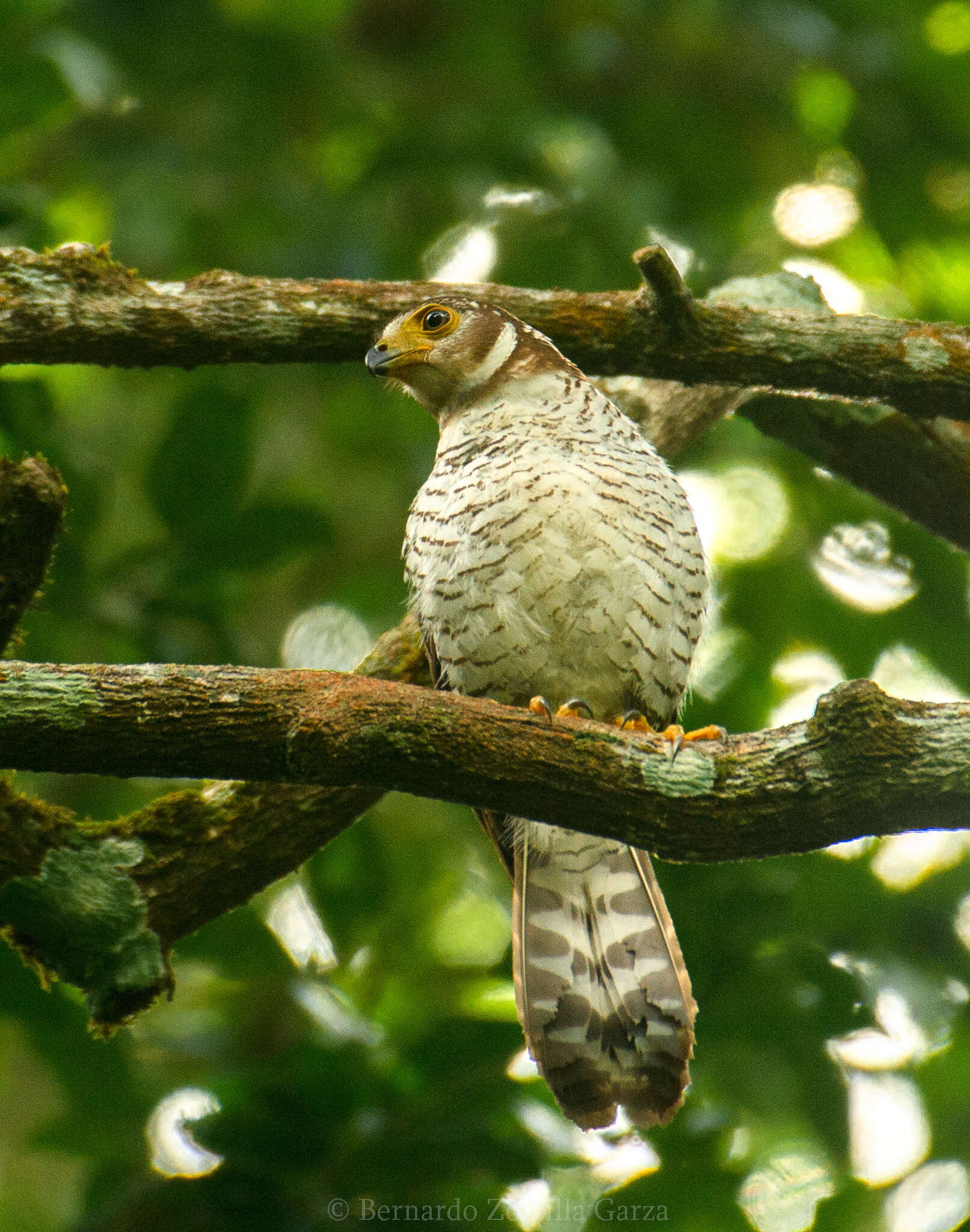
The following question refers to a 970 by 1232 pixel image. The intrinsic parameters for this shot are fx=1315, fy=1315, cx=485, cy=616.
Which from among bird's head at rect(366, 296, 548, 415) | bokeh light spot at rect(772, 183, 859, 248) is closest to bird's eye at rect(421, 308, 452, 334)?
bird's head at rect(366, 296, 548, 415)

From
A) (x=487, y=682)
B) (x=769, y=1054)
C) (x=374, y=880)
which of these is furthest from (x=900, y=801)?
(x=374, y=880)

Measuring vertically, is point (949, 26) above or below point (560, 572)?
above

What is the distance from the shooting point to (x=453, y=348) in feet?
14.0

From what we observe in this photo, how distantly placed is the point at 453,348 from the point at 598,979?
79.5 inches

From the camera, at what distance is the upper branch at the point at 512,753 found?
2.56m

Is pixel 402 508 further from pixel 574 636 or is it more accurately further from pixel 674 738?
pixel 674 738

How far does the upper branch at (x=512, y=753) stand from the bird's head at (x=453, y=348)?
5.40 feet

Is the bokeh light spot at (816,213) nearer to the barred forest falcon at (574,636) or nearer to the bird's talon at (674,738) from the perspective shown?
the barred forest falcon at (574,636)

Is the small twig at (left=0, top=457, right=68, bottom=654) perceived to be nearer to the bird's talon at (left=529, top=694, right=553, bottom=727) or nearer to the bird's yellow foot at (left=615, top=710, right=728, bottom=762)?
the bird's talon at (left=529, top=694, right=553, bottom=727)

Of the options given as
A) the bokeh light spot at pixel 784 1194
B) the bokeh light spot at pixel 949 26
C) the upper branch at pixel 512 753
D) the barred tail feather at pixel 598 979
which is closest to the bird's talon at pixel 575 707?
the barred tail feather at pixel 598 979

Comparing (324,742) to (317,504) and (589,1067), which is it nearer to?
(589,1067)

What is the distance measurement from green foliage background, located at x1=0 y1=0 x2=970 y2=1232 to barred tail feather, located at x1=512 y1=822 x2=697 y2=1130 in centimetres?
49

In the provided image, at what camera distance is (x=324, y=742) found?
8.43 ft

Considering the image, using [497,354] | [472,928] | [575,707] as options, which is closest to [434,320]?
[497,354]
